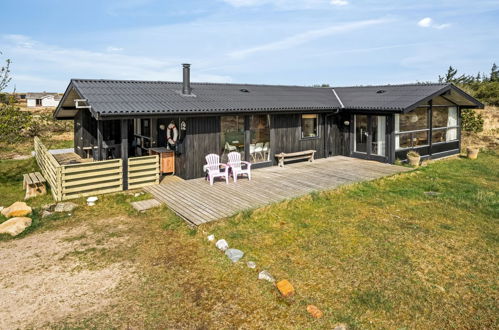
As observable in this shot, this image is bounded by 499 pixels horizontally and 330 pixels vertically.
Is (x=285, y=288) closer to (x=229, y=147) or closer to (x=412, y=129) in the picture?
(x=229, y=147)

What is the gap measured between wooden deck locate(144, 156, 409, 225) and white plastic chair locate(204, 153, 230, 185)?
262 millimetres

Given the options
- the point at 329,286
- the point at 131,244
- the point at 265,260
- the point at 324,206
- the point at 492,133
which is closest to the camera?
the point at 329,286

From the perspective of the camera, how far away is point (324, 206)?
28.3ft

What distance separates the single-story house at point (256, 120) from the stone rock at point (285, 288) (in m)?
6.62

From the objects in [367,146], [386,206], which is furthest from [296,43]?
[386,206]

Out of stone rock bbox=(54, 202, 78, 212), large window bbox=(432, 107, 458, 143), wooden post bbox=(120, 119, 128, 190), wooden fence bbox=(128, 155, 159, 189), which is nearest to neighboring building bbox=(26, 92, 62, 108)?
wooden fence bbox=(128, 155, 159, 189)

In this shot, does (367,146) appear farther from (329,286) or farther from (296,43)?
(296,43)

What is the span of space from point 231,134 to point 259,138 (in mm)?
1364

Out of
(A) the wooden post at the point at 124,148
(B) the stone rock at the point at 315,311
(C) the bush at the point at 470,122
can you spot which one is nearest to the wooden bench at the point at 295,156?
(A) the wooden post at the point at 124,148

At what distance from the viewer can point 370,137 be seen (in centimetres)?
1454

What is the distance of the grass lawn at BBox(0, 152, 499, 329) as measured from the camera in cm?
429

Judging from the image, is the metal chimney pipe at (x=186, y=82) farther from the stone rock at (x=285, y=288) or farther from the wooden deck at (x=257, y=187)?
the stone rock at (x=285, y=288)

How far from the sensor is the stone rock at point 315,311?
13.9 ft

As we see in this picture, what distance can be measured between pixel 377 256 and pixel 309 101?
32.7 feet
